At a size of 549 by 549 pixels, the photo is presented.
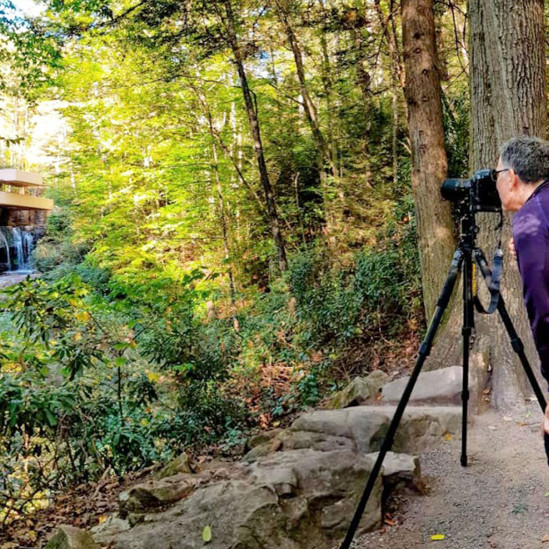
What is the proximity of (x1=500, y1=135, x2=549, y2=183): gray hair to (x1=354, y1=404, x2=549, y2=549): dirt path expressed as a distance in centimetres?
150

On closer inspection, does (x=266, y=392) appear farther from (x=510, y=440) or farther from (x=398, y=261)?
(x=510, y=440)

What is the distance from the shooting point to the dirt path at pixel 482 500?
198cm

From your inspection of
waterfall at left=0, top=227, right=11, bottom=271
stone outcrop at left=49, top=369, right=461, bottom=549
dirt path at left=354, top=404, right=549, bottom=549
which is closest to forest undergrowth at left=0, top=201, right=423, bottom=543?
stone outcrop at left=49, top=369, right=461, bottom=549

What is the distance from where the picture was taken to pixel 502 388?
3.16 meters

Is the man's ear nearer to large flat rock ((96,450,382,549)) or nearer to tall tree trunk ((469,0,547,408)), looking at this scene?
large flat rock ((96,450,382,549))

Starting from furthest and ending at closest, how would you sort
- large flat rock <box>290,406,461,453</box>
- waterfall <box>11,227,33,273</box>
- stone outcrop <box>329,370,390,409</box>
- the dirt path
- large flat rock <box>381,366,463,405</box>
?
waterfall <box>11,227,33,273</box> → stone outcrop <box>329,370,390,409</box> → large flat rock <box>381,366,463,405</box> → large flat rock <box>290,406,461,453</box> → the dirt path

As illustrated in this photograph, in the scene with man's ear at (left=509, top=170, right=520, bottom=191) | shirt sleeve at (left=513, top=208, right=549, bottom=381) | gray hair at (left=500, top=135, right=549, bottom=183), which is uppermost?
gray hair at (left=500, top=135, right=549, bottom=183)

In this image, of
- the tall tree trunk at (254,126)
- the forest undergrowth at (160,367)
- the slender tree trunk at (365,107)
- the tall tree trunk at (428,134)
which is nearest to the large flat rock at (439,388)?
the tall tree trunk at (428,134)

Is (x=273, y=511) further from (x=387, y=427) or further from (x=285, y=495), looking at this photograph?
(x=387, y=427)

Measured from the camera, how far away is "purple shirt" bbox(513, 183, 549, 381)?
1274 mm

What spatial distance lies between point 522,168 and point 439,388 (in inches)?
88.5

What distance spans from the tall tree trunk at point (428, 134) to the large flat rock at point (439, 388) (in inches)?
40.2

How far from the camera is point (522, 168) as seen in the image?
147cm

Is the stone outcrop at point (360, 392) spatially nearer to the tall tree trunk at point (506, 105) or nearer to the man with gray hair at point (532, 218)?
the tall tree trunk at point (506, 105)
